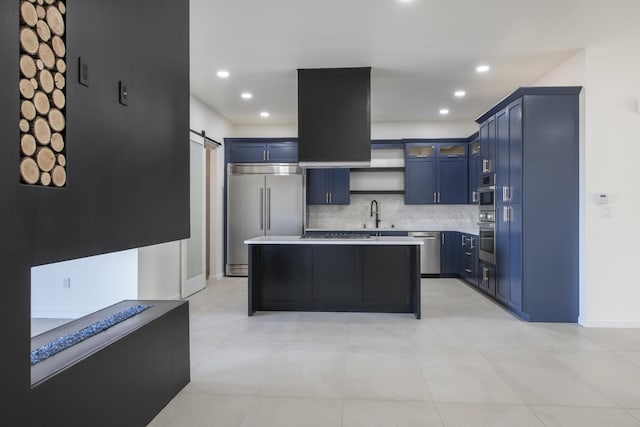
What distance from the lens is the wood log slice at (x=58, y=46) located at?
141cm

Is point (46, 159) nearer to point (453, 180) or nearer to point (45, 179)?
point (45, 179)

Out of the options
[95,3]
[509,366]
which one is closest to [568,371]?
[509,366]

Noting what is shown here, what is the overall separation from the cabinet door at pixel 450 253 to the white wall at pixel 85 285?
4.80m

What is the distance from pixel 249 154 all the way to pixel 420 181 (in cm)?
308

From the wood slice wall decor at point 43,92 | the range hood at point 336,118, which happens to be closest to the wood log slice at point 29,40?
the wood slice wall decor at point 43,92

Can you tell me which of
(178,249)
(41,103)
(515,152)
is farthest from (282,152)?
(41,103)

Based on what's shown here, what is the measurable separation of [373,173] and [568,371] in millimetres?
4883

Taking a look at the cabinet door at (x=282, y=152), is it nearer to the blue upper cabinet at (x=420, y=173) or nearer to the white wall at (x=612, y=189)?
the blue upper cabinet at (x=420, y=173)

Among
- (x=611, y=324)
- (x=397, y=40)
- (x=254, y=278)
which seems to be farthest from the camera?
(x=254, y=278)

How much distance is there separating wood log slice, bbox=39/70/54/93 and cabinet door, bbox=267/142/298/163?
5398mm

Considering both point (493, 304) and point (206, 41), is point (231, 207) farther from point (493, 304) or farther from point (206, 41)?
point (493, 304)

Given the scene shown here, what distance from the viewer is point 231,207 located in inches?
261

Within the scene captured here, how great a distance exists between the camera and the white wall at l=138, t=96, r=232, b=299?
434 centimetres

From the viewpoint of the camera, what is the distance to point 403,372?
2768 millimetres
